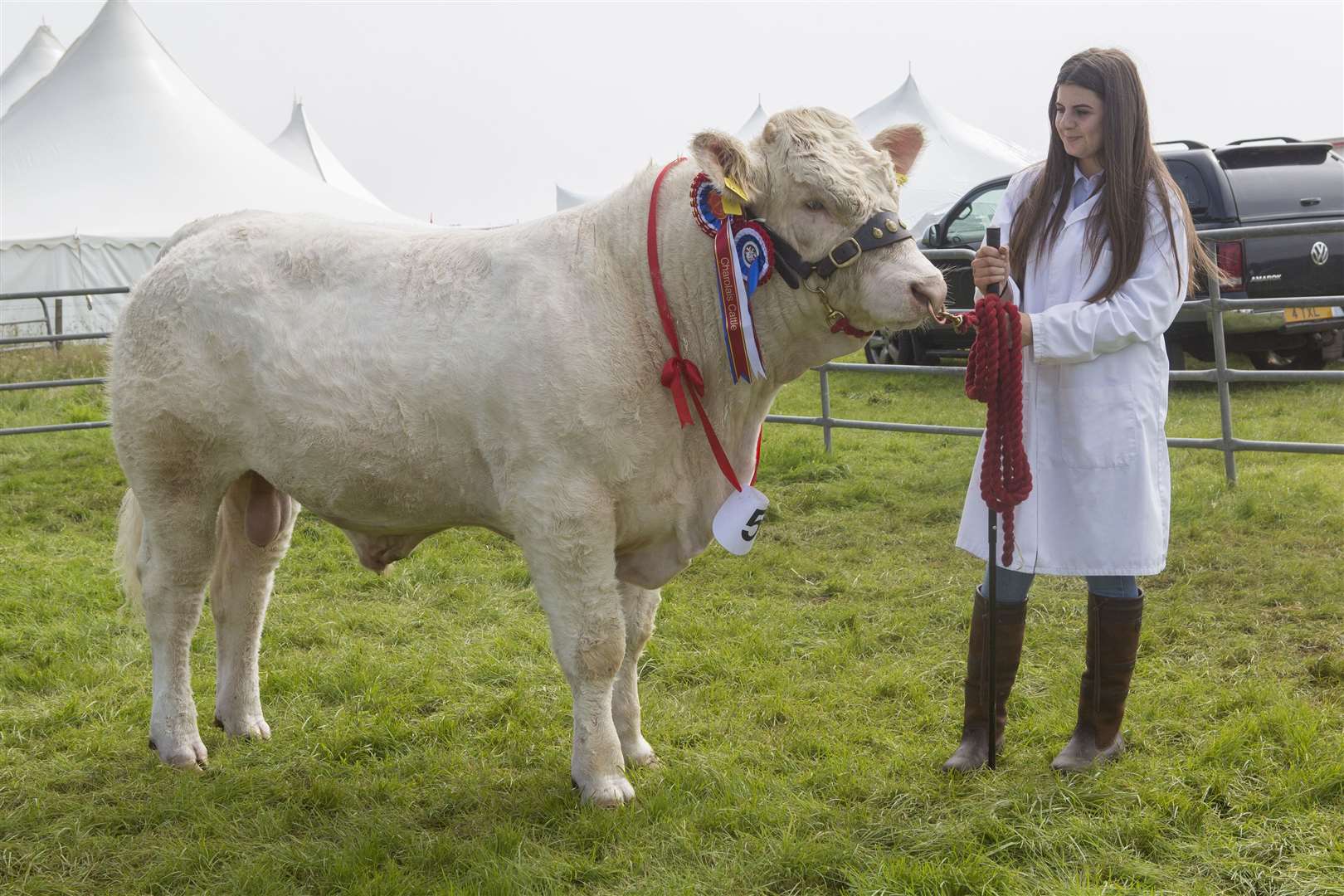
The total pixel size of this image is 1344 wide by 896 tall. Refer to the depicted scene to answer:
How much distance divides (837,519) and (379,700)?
115 inches

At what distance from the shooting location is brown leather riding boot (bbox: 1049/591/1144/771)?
3.20 metres

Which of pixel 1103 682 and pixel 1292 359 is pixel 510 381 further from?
pixel 1292 359

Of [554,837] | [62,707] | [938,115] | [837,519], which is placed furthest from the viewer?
[938,115]

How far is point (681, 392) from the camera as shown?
122 inches

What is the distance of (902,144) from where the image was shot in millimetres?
3436

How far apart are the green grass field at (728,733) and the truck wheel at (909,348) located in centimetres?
405

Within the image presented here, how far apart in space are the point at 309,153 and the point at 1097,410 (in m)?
22.7

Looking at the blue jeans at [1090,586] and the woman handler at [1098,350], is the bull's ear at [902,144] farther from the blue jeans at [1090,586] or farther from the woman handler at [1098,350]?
the blue jeans at [1090,586]

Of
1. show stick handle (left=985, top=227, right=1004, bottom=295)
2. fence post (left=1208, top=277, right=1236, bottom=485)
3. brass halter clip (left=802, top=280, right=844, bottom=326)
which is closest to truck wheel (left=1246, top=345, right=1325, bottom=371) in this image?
fence post (left=1208, top=277, right=1236, bottom=485)

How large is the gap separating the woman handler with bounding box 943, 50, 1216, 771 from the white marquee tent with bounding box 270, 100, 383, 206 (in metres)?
20.1

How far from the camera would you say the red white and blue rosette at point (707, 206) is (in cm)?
306

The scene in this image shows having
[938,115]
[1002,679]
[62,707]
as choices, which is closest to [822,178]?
[1002,679]

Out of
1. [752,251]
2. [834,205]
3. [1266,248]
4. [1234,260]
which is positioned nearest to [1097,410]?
[834,205]

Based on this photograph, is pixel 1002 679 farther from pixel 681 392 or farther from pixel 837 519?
pixel 837 519
